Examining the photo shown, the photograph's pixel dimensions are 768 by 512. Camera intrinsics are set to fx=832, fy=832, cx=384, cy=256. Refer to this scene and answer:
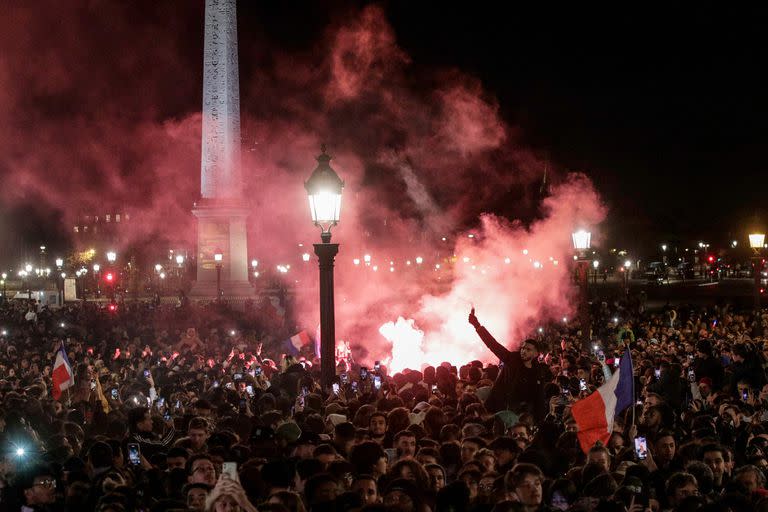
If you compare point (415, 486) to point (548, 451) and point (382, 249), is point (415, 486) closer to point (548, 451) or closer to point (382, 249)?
point (548, 451)

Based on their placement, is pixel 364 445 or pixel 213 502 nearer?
pixel 213 502

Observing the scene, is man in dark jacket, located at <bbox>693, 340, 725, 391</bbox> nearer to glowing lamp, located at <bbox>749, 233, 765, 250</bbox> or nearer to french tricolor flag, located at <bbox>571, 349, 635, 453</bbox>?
glowing lamp, located at <bbox>749, 233, 765, 250</bbox>

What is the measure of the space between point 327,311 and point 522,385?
8.12 feet

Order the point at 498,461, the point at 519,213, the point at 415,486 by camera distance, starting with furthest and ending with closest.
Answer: the point at 519,213, the point at 498,461, the point at 415,486

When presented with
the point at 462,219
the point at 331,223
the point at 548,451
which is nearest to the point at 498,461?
the point at 548,451

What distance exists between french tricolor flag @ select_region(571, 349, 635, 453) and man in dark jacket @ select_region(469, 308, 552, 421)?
1696 millimetres

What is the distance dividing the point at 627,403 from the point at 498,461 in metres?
1.61

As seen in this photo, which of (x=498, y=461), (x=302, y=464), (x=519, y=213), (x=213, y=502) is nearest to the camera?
(x=213, y=502)

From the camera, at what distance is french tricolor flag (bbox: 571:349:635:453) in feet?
24.6

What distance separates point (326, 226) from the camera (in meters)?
10.3

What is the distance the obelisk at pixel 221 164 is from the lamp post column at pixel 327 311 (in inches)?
1139

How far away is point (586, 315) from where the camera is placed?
17.6 meters

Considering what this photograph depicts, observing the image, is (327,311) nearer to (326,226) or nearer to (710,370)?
(326,226)

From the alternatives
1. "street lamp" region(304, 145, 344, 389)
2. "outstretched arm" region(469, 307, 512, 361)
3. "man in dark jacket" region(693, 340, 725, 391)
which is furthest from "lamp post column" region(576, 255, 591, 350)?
"street lamp" region(304, 145, 344, 389)
